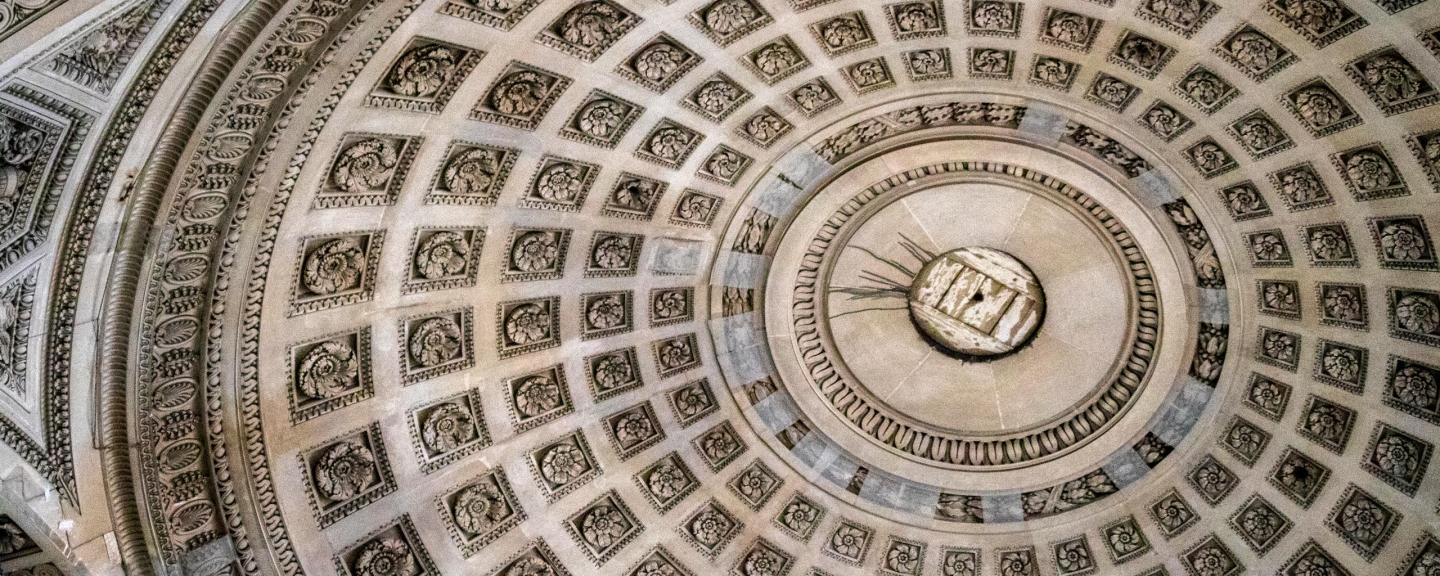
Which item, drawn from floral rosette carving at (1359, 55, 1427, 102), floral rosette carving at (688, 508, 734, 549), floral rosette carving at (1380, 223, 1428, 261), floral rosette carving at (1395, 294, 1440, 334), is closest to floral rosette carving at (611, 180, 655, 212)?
floral rosette carving at (688, 508, 734, 549)

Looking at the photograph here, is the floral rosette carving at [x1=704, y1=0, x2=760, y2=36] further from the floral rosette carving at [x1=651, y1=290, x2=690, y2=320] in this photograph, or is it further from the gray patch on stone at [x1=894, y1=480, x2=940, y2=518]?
the gray patch on stone at [x1=894, y1=480, x2=940, y2=518]

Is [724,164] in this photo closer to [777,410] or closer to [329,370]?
[777,410]

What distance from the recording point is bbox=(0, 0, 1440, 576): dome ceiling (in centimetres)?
1268

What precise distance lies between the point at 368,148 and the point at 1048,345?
1264 centimetres

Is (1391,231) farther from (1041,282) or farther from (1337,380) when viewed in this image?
(1041,282)

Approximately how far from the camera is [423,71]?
1377 cm

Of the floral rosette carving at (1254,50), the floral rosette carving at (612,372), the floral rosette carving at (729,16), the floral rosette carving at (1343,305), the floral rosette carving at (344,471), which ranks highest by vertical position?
the floral rosette carving at (1254,50)

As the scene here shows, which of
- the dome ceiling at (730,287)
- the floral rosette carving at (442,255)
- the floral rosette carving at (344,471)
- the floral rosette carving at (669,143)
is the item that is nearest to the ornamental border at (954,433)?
the dome ceiling at (730,287)

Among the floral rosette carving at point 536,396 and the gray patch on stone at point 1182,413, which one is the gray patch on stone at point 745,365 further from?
the gray patch on stone at point 1182,413

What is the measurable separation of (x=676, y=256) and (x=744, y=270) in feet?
4.75

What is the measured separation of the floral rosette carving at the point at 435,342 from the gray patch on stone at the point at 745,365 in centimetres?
515

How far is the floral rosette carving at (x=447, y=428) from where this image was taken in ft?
56.1

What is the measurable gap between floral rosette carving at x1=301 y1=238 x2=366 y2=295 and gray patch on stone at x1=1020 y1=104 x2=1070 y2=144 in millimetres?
11290

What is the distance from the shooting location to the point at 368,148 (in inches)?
562
